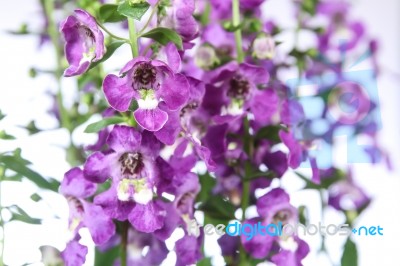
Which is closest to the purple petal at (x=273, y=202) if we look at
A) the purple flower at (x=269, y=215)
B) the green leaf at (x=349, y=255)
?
the purple flower at (x=269, y=215)

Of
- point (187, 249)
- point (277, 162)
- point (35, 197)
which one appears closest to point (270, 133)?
point (277, 162)

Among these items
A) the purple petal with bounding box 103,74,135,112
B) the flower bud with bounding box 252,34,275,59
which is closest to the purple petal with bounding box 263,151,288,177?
the flower bud with bounding box 252,34,275,59

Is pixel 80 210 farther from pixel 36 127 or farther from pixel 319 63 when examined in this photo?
pixel 319 63

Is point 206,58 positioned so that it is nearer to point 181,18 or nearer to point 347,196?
point 181,18

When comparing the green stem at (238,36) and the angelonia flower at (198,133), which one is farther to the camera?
the green stem at (238,36)

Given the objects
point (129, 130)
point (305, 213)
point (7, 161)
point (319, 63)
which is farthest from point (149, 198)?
point (319, 63)

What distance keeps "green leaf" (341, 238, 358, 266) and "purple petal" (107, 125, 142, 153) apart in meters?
0.31

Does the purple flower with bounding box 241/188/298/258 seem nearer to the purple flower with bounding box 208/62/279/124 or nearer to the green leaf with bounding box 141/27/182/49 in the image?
the purple flower with bounding box 208/62/279/124

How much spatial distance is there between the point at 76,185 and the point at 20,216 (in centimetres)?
9

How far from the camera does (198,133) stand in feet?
2.40

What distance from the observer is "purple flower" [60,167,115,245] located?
645 mm

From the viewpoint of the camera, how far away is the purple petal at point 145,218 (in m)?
0.61

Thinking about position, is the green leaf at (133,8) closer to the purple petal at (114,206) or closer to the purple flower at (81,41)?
the purple flower at (81,41)

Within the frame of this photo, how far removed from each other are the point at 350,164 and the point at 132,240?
1.14 feet
